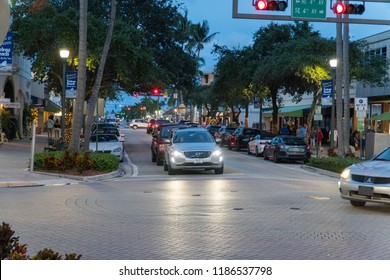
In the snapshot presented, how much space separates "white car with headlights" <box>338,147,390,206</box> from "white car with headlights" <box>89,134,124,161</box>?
16066 millimetres

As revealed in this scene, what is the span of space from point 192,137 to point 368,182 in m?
10.9

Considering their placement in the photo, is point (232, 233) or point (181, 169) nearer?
point (232, 233)

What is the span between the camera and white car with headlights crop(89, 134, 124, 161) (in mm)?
27797

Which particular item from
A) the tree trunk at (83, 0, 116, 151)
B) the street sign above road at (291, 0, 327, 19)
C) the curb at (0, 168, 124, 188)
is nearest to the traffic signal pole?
the street sign above road at (291, 0, 327, 19)

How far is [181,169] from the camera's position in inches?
846

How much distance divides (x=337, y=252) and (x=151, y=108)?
164m

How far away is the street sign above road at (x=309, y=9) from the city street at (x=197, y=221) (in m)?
5.17

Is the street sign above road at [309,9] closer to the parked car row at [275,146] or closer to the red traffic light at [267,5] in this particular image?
the red traffic light at [267,5]

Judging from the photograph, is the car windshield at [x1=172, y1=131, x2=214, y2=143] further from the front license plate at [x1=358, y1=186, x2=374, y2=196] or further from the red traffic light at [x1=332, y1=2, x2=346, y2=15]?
the front license plate at [x1=358, y1=186, x2=374, y2=196]

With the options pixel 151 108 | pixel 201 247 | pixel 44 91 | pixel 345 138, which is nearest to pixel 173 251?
pixel 201 247

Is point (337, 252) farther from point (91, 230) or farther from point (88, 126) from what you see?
point (88, 126)

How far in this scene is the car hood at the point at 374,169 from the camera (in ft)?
39.1

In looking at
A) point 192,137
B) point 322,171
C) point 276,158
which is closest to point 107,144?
point 192,137

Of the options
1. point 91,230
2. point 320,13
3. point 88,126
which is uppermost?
point 320,13
